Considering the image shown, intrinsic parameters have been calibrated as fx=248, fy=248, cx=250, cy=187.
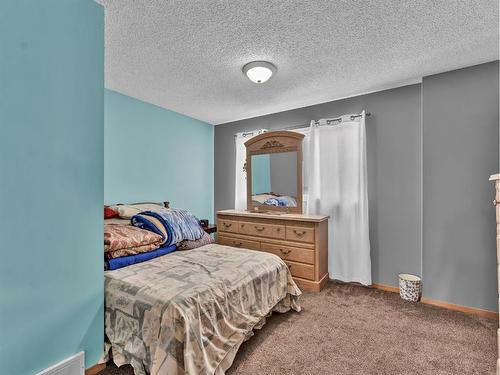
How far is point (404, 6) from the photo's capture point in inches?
65.3

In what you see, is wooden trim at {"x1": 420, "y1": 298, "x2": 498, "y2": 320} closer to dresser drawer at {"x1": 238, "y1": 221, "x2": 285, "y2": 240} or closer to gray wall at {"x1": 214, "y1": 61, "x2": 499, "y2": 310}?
gray wall at {"x1": 214, "y1": 61, "x2": 499, "y2": 310}

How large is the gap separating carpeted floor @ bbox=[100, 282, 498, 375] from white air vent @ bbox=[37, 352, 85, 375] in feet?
0.61

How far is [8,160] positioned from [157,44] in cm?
143

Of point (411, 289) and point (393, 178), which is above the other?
point (393, 178)

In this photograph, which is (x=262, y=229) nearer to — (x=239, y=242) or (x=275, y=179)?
(x=239, y=242)

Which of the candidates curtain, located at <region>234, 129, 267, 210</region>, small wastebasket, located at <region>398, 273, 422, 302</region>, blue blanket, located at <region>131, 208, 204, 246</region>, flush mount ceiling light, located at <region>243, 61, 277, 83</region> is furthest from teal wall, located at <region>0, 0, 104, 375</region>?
small wastebasket, located at <region>398, 273, 422, 302</region>

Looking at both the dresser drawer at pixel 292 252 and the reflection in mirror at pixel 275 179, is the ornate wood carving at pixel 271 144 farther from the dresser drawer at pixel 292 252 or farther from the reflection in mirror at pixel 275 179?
the dresser drawer at pixel 292 252

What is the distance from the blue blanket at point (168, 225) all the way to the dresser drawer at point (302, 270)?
4.06 ft

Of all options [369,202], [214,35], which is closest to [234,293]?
[214,35]

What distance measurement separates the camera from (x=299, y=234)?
3055 millimetres

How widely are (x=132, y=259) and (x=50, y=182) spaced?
95 cm

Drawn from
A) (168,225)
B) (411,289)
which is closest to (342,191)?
(411,289)

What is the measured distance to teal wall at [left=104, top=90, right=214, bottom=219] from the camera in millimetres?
3107

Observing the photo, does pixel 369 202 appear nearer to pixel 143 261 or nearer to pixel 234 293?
pixel 234 293
